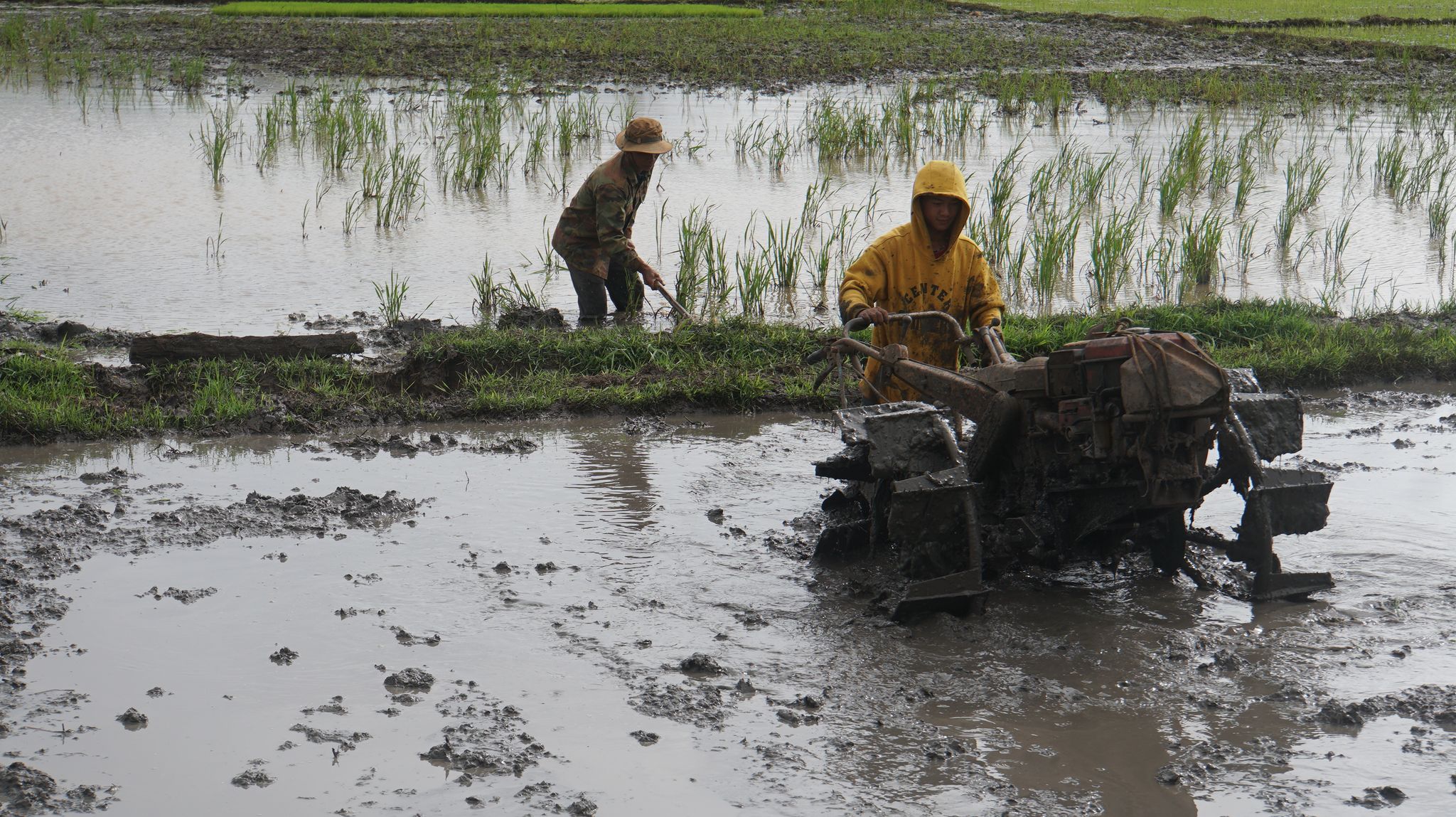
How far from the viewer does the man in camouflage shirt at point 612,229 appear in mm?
7152

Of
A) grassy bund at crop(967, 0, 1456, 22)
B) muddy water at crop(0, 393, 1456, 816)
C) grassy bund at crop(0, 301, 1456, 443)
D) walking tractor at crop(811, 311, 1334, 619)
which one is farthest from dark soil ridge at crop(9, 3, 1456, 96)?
walking tractor at crop(811, 311, 1334, 619)

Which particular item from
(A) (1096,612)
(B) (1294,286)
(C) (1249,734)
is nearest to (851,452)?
(A) (1096,612)

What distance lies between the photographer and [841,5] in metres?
28.2

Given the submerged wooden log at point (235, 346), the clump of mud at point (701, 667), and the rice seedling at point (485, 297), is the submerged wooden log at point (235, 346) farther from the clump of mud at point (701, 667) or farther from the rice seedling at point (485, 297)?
the clump of mud at point (701, 667)

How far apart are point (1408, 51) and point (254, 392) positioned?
20.3 metres

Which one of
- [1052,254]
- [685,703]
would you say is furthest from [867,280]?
[1052,254]

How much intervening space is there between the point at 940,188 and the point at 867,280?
454 millimetres

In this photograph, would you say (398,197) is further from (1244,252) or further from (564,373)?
(1244,252)

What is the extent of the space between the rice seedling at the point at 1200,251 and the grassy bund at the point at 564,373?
0.76 m

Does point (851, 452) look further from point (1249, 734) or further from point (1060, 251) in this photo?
point (1060, 251)

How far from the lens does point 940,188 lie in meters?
4.51

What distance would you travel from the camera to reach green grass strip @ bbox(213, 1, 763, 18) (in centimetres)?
2394

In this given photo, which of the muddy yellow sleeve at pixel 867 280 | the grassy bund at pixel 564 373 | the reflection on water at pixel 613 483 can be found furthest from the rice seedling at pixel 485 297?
the muddy yellow sleeve at pixel 867 280

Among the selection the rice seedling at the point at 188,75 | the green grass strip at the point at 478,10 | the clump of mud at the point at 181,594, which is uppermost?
the green grass strip at the point at 478,10
